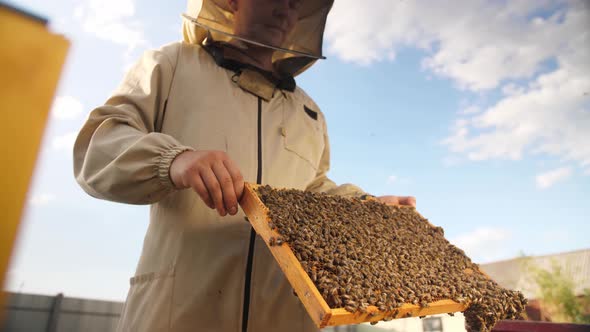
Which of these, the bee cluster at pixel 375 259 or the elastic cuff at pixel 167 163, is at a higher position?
the elastic cuff at pixel 167 163

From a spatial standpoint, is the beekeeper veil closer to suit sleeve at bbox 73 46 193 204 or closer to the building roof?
suit sleeve at bbox 73 46 193 204

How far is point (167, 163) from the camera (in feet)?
5.84

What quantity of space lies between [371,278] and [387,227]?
0.65 meters

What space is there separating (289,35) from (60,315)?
806cm

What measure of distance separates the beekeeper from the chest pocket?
0.04ft

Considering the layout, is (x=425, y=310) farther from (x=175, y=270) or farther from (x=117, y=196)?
(x=117, y=196)

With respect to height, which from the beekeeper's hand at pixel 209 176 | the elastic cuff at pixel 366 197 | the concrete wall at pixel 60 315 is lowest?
the concrete wall at pixel 60 315

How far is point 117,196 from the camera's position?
188cm

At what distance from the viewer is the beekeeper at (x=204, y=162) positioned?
1.82m

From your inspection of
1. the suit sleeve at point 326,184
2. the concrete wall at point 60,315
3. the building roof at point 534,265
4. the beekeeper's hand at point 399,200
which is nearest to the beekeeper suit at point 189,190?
the suit sleeve at point 326,184

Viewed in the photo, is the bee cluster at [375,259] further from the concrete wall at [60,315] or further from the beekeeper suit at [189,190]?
the concrete wall at [60,315]

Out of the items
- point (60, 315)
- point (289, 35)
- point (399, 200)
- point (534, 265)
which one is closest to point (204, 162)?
point (399, 200)

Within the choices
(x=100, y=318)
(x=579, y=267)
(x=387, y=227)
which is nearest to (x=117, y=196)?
(x=387, y=227)

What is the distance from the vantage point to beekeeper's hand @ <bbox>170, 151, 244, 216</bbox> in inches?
66.7
